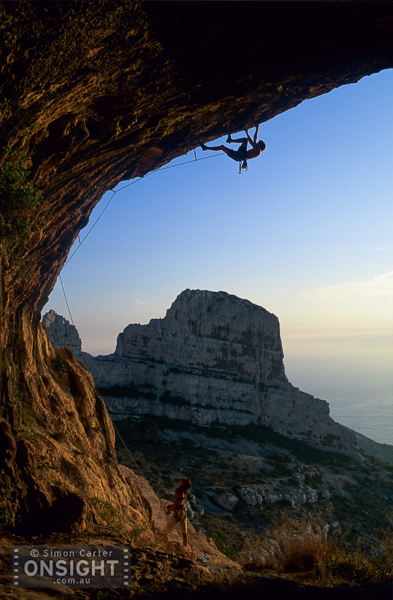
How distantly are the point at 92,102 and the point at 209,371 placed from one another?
63878 mm

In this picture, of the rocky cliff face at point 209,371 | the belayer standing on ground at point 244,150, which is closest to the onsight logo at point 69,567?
the belayer standing on ground at point 244,150

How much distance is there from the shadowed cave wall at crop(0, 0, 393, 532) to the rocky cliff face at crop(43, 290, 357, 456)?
50.4 m

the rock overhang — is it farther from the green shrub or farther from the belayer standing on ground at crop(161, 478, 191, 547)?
the belayer standing on ground at crop(161, 478, 191, 547)

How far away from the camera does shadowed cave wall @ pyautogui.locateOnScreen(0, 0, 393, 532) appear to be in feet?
17.5

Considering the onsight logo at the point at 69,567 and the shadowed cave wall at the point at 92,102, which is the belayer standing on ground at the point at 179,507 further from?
the onsight logo at the point at 69,567

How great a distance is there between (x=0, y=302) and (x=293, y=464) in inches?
2182

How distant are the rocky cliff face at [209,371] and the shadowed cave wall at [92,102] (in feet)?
165

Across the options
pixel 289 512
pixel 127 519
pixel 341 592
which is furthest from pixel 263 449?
pixel 341 592

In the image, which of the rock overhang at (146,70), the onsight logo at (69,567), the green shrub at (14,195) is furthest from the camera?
the green shrub at (14,195)

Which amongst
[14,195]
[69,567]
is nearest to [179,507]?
[69,567]

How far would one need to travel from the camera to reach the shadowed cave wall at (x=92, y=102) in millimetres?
5348

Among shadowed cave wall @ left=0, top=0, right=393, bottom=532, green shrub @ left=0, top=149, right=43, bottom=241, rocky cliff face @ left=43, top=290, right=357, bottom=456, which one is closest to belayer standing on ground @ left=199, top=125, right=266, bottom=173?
shadowed cave wall @ left=0, top=0, right=393, bottom=532

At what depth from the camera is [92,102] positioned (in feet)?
24.1

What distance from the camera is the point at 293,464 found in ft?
173
